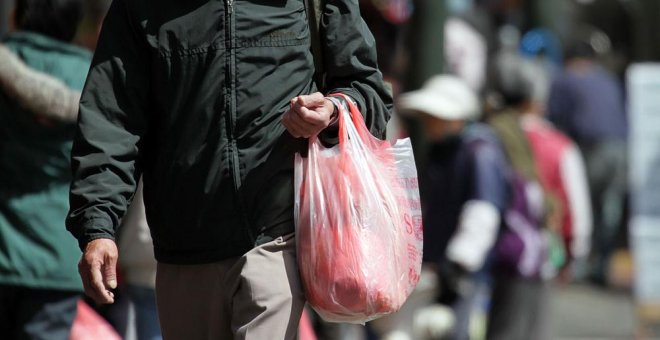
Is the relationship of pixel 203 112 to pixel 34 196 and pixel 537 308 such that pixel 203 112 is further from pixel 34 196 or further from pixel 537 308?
pixel 537 308

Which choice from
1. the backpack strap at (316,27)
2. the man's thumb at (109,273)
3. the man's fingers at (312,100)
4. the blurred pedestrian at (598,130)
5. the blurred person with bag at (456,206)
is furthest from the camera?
the blurred pedestrian at (598,130)

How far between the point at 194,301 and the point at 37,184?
1496 millimetres

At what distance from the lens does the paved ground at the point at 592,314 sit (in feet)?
33.7

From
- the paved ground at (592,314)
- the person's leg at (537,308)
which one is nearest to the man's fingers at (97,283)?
the person's leg at (537,308)

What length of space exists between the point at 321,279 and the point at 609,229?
9.00 meters

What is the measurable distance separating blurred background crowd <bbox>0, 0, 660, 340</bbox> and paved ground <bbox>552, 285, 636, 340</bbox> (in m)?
0.02

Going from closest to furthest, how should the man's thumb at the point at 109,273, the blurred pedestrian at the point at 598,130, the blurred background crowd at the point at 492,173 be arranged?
1. the man's thumb at the point at 109,273
2. the blurred background crowd at the point at 492,173
3. the blurred pedestrian at the point at 598,130

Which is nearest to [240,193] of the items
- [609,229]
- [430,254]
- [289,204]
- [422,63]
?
[289,204]

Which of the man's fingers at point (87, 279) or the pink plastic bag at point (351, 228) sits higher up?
the pink plastic bag at point (351, 228)

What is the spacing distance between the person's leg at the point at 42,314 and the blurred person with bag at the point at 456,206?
7.60 feet

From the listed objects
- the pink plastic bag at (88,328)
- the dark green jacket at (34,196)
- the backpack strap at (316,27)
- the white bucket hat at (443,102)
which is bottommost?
the pink plastic bag at (88,328)

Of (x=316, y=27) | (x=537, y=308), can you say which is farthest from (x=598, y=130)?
(x=316, y=27)

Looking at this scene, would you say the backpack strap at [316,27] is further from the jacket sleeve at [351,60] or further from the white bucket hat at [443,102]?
the white bucket hat at [443,102]

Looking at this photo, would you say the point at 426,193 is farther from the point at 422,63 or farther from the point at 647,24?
the point at 647,24
